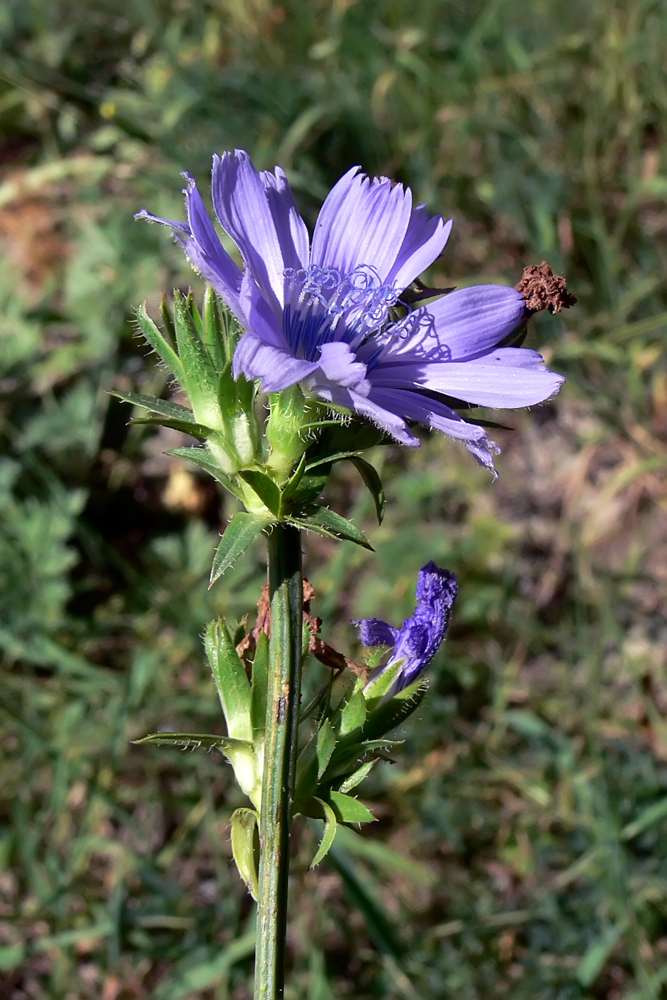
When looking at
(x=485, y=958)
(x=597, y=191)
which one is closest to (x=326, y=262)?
(x=485, y=958)

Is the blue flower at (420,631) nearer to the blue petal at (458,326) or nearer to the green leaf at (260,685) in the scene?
the green leaf at (260,685)

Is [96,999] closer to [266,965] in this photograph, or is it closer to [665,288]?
[266,965]

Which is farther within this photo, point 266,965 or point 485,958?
point 485,958

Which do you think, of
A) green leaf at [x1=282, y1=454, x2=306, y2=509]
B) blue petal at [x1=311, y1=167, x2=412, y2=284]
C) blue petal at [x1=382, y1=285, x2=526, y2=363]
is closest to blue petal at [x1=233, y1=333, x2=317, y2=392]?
green leaf at [x1=282, y1=454, x2=306, y2=509]

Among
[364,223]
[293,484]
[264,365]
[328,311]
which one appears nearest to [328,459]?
[293,484]

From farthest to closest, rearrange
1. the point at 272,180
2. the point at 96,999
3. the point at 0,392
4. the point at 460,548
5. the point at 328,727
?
the point at 0,392, the point at 460,548, the point at 96,999, the point at 272,180, the point at 328,727

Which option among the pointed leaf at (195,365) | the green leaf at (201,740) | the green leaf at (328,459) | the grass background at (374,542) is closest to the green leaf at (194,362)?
the pointed leaf at (195,365)

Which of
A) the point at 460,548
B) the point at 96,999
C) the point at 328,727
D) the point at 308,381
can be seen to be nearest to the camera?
the point at 308,381
